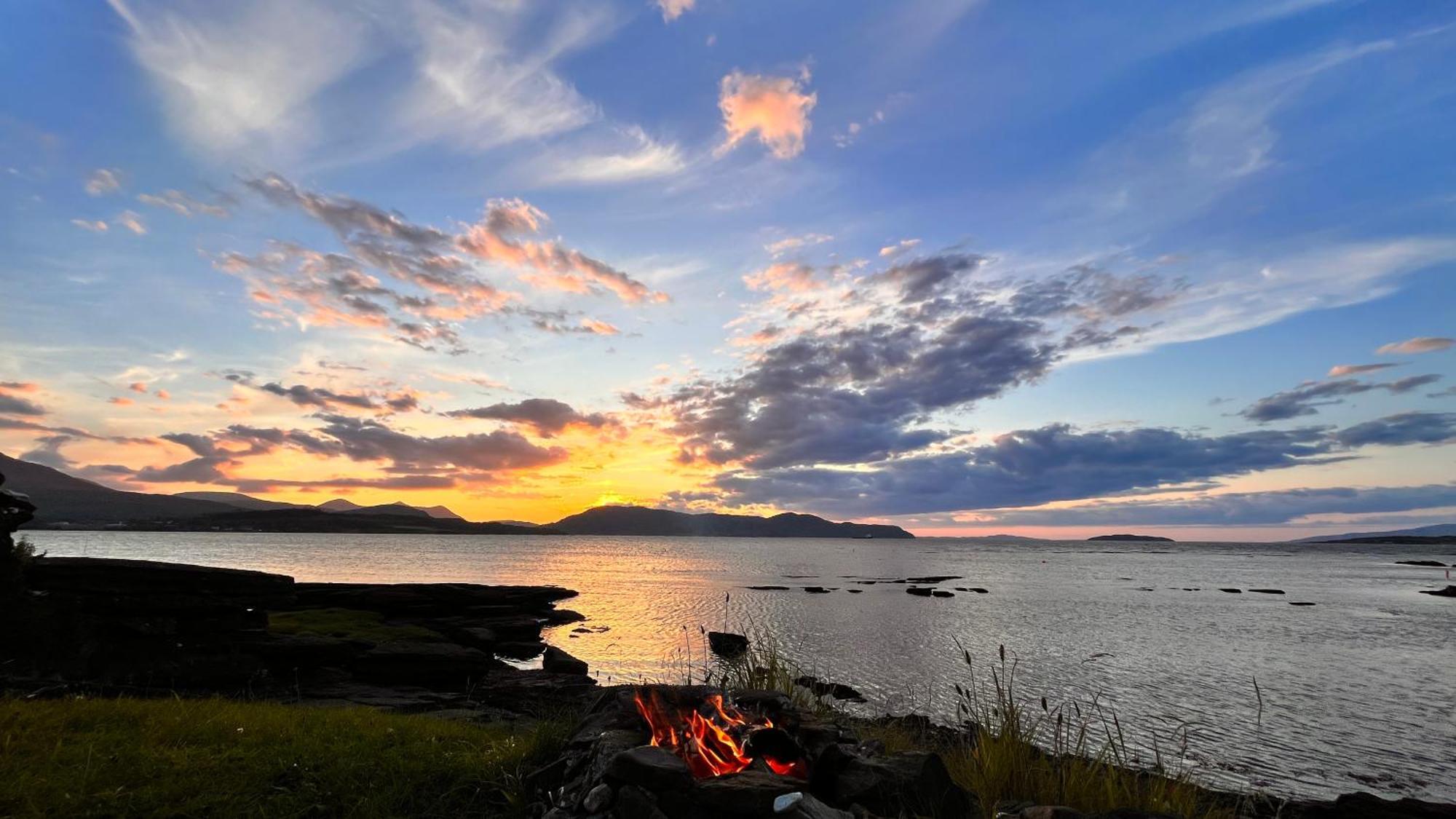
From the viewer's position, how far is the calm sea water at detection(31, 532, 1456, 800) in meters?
19.9

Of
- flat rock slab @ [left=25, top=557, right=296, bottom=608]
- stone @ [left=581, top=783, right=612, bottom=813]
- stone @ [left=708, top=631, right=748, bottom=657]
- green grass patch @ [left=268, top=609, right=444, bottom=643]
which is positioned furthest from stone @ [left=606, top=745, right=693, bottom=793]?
green grass patch @ [left=268, top=609, right=444, bottom=643]

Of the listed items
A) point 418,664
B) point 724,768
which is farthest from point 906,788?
point 418,664

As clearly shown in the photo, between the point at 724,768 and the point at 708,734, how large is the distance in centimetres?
77

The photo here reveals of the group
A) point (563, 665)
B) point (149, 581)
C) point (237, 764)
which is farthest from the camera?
point (563, 665)

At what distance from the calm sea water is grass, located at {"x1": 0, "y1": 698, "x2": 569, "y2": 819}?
8.53 meters

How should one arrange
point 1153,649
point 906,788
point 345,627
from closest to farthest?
point 906,788 < point 345,627 < point 1153,649

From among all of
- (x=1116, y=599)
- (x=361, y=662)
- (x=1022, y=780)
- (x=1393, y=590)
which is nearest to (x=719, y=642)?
(x=361, y=662)

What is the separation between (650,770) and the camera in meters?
7.00

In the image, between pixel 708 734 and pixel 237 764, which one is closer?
pixel 237 764

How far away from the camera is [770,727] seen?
845 cm

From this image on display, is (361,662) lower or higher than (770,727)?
→ lower

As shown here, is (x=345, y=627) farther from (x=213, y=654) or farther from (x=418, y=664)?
(x=213, y=654)

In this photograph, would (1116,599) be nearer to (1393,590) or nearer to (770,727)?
(1393,590)

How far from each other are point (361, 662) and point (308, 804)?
16.6 metres
